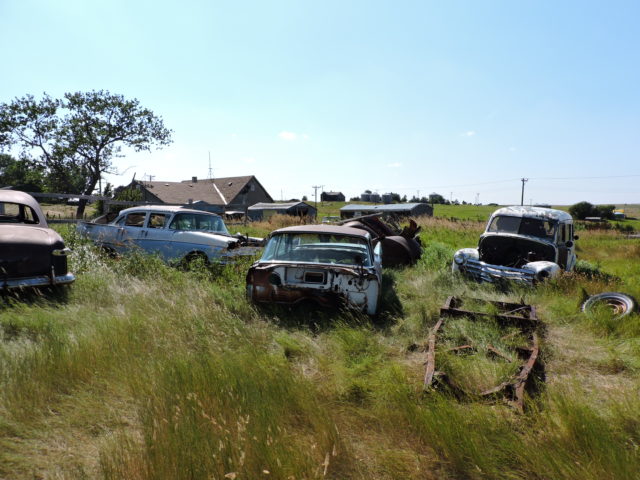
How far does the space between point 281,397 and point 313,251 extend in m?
3.33

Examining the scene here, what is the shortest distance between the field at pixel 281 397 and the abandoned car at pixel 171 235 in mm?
2761

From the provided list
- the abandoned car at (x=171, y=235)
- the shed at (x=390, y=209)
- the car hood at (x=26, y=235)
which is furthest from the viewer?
the shed at (x=390, y=209)

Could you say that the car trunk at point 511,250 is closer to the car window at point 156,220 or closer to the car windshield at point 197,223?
the car windshield at point 197,223

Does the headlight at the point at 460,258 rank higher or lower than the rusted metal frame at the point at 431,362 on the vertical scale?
higher

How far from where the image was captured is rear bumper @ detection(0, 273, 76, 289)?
4.94 m

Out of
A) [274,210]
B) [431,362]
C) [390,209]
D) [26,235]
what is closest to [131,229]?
[26,235]

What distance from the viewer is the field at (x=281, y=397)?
7.36ft

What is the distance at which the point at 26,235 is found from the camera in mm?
5477

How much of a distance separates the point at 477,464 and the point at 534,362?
6.09 ft

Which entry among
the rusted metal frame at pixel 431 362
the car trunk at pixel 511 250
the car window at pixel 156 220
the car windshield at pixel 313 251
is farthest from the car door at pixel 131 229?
the car trunk at pixel 511 250

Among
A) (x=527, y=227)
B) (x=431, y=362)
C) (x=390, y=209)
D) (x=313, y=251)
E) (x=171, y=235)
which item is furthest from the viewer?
(x=390, y=209)

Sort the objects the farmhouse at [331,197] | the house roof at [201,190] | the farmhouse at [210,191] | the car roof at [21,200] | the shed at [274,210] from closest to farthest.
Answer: the car roof at [21,200] → the shed at [274,210] → the farmhouse at [210,191] → the house roof at [201,190] → the farmhouse at [331,197]

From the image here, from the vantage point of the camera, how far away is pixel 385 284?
770cm

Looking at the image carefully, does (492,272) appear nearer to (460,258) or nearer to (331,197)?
(460,258)
